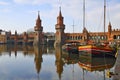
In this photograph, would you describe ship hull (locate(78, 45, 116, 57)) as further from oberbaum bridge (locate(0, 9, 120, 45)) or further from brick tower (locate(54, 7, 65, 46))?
brick tower (locate(54, 7, 65, 46))

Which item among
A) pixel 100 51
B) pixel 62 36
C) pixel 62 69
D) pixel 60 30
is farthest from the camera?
pixel 62 36

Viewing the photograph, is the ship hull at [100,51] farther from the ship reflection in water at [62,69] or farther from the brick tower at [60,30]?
the brick tower at [60,30]

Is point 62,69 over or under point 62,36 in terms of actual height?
under

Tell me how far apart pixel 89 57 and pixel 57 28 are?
7053 centimetres

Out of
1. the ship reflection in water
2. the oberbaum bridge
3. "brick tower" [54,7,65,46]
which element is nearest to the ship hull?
the ship reflection in water

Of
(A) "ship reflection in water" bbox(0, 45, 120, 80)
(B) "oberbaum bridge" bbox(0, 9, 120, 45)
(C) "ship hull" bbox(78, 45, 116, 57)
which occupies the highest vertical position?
(B) "oberbaum bridge" bbox(0, 9, 120, 45)

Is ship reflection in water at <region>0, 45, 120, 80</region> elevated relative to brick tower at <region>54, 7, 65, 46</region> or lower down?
lower down

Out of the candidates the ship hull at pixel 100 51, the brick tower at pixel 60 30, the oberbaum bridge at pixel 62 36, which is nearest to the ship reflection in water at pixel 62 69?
the ship hull at pixel 100 51

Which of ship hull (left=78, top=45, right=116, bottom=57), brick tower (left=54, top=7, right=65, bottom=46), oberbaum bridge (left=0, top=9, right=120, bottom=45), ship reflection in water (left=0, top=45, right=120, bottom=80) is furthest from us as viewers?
brick tower (left=54, top=7, right=65, bottom=46)

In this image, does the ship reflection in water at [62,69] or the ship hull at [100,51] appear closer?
the ship reflection in water at [62,69]

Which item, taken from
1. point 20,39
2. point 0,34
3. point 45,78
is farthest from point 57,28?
point 45,78

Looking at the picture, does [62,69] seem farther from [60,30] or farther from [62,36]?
[62,36]

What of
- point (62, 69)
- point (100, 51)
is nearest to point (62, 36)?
point (100, 51)

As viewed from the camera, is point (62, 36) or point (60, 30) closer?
point (60, 30)
